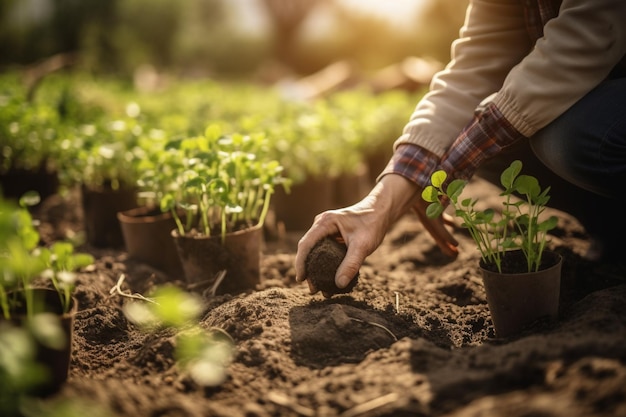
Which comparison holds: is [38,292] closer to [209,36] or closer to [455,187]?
[455,187]

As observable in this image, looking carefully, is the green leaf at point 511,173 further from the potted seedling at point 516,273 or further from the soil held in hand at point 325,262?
the soil held in hand at point 325,262

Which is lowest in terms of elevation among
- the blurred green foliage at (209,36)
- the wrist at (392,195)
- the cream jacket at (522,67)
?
the wrist at (392,195)

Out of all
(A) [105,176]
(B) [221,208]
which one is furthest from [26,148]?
(B) [221,208]

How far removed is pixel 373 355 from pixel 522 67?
1064 millimetres

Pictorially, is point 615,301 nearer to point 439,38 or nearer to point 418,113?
point 418,113

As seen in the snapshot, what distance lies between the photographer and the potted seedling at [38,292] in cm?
139

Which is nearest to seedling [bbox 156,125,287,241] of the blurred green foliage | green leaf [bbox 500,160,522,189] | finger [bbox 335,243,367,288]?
finger [bbox 335,243,367,288]

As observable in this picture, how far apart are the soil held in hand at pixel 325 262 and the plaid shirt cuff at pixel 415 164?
346mm

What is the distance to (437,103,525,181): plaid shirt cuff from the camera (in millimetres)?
2049

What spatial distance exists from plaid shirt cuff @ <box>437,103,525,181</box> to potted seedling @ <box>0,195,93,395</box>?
127 cm

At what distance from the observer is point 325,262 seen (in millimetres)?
1999

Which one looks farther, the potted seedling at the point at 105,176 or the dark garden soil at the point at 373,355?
the potted seedling at the point at 105,176

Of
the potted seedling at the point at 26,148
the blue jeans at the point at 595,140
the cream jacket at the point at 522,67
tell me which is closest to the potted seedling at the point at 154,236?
the potted seedling at the point at 26,148

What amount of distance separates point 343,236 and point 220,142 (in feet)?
2.30
